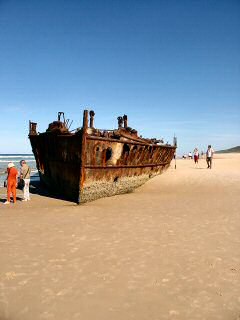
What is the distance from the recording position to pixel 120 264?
189 inches

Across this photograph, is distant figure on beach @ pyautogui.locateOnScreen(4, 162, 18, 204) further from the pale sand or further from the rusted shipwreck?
the rusted shipwreck

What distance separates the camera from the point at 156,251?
542 cm

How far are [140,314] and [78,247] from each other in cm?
243

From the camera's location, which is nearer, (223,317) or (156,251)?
(223,317)

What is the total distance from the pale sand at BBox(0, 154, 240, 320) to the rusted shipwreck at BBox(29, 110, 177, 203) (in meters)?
1.95

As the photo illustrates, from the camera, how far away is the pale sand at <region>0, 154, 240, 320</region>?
3.51 m

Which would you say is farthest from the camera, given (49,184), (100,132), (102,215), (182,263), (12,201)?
(49,184)

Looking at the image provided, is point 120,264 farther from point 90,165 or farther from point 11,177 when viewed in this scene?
point 11,177

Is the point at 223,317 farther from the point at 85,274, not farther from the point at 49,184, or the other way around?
the point at 49,184

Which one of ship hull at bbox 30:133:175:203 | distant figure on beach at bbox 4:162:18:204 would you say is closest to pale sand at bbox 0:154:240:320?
distant figure on beach at bbox 4:162:18:204

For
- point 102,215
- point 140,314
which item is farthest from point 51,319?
point 102,215

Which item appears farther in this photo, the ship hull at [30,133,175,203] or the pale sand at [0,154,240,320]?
the ship hull at [30,133,175,203]

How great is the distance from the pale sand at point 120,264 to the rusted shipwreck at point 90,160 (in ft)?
6.40

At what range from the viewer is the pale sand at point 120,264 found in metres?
3.51
